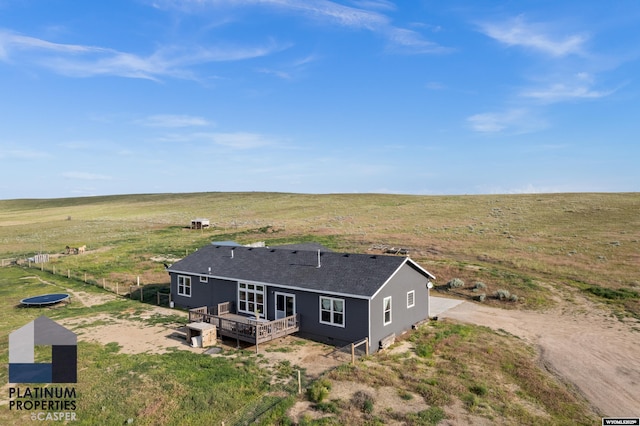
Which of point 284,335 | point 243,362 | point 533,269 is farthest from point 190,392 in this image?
point 533,269

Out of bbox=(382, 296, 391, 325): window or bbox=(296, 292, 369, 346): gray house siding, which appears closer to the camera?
bbox=(296, 292, 369, 346): gray house siding

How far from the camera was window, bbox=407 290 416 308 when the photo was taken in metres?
23.2

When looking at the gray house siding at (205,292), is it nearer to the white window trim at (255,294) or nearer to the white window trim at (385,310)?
the white window trim at (255,294)

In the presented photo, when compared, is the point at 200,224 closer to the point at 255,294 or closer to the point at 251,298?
the point at 251,298

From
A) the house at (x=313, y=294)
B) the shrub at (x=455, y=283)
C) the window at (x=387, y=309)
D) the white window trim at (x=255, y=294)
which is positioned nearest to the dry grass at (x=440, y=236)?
the shrub at (x=455, y=283)

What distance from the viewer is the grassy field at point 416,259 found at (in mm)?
14484

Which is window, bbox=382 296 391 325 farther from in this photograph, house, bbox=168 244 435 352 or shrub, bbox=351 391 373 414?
shrub, bbox=351 391 373 414

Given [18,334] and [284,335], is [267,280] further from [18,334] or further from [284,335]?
[18,334]

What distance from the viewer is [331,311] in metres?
21.1

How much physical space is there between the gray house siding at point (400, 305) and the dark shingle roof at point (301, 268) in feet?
2.13

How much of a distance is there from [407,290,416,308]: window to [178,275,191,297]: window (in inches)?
613

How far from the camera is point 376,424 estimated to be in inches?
506

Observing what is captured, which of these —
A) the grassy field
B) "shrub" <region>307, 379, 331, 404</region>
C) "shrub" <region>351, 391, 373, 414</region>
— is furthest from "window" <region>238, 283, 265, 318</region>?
"shrub" <region>351, 391, 373, 414</region>

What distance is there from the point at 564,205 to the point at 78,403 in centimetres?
8524
